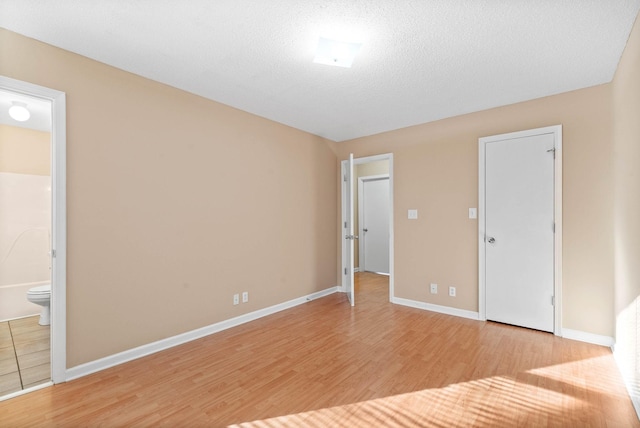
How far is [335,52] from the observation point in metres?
2.20

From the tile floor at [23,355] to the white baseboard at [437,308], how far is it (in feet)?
12.0

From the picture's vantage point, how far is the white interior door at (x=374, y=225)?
20.3 ft

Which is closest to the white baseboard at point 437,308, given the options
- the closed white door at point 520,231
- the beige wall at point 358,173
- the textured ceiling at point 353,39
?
the closed white door at point 520,231

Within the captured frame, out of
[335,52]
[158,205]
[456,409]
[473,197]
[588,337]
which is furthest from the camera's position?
[473,197]

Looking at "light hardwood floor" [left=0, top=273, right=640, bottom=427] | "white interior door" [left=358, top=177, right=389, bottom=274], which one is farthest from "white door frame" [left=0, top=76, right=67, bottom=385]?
"white interior door" [left=358, top=177, right=389, bottom=274]

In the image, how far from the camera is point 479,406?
6.23 ft

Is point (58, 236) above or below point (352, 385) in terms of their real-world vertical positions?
above

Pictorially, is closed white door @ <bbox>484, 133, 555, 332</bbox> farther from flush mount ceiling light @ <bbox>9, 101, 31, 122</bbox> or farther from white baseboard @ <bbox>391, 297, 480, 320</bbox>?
flush mount ceiling light @ <bbox>9, 101, 31, 122</bbox>

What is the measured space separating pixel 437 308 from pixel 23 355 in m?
4.26

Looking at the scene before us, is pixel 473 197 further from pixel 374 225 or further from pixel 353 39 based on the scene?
pixel 374 225

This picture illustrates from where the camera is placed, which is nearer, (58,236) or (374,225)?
(58,236)

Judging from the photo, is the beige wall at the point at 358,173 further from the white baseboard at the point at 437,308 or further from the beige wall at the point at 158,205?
the beige wall at the point at 158,205

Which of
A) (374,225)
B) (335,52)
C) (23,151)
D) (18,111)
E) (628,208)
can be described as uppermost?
(335,52)

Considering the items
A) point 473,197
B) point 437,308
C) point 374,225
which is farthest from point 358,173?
point 437,308
